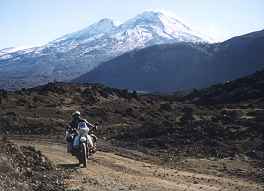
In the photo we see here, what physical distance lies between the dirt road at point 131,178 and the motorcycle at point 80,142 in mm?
364

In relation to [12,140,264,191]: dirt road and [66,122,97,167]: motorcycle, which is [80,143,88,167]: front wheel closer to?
[66,122,97,167]: motorcycle

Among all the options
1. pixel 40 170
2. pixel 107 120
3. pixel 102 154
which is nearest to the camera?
pixel 40 170

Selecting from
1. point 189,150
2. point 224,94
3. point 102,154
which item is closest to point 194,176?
point 102,154

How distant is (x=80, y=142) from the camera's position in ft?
58.2

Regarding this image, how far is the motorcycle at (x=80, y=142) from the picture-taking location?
17500mm

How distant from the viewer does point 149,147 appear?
29.4 meters

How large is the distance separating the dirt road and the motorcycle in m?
0.36

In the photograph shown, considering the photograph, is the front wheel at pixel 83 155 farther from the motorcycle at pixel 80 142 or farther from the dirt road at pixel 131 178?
the dirt road at pixel 131 178

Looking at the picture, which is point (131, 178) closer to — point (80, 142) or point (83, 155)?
point (83, 155)

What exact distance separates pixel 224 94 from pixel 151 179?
54954 millimetres

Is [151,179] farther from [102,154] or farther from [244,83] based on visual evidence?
[244,83]

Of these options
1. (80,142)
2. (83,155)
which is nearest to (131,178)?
(83,155)

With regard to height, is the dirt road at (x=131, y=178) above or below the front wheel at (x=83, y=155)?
below

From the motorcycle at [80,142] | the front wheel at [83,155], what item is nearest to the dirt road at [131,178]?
the front wheel at [83,155]
